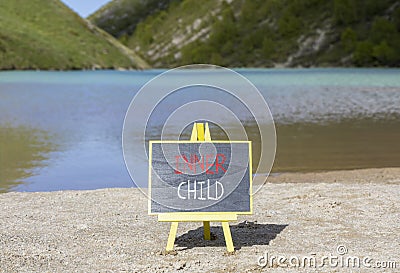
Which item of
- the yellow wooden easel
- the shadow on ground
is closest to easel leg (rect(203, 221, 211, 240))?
the shadow on ground

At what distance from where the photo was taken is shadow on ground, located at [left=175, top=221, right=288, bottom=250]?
7.75 m

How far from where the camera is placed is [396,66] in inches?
6122

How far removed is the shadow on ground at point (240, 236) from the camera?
305 inches

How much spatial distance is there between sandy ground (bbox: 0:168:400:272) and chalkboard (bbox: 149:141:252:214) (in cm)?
55

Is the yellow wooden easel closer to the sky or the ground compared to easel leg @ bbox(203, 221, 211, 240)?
closer to the sky

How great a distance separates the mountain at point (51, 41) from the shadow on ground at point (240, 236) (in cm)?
10792

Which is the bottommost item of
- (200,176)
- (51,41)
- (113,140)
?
(113,140)

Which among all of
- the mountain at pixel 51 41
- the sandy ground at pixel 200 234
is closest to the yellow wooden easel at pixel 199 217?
the sandy ground at pixel 200 234

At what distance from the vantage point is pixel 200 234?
834cm

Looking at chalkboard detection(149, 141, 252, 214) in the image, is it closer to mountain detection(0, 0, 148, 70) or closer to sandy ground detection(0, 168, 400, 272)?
sandy ground detection(0, 168, 400, 272)

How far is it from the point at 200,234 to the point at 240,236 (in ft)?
1.79

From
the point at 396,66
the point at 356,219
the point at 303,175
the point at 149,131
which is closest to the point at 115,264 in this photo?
the point at 356,219

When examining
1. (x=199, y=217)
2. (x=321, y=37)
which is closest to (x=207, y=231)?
(x=199, y=217)

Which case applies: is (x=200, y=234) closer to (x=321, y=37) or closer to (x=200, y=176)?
(x=200, y=176)
